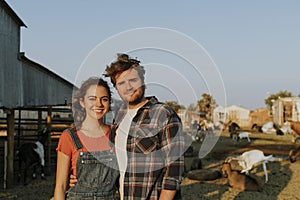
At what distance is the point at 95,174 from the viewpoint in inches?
107

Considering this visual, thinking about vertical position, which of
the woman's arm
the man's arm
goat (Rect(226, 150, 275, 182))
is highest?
the woman's arm

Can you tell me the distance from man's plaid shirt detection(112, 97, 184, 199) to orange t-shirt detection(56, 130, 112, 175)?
12.0 inches

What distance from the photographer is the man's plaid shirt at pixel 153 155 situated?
2459 mm

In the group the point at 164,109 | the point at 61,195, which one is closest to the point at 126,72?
the point at 164,109

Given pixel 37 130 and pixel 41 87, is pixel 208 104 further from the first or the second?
pixel 37 130

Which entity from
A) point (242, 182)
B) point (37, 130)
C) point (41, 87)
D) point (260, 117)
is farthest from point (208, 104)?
point (260, 117)

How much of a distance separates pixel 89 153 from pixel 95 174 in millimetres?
158

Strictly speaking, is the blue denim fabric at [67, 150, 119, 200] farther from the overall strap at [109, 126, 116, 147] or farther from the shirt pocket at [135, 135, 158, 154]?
the shirt pocket at [135, 135, 158, 154]

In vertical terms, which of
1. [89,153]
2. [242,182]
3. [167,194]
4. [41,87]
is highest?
[41,87]

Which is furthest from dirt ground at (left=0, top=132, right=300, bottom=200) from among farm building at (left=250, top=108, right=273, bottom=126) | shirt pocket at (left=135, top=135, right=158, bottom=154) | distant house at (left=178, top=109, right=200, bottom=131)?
farm building at (left=250, top=108, right=273, bottom=126)

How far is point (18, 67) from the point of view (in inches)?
402

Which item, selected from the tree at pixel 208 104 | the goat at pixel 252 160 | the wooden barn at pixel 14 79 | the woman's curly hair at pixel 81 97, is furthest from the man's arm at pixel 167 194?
the goat at pixel 252 160

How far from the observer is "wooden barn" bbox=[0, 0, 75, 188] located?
938cm

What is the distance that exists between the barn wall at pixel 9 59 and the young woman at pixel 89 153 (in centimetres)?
667
